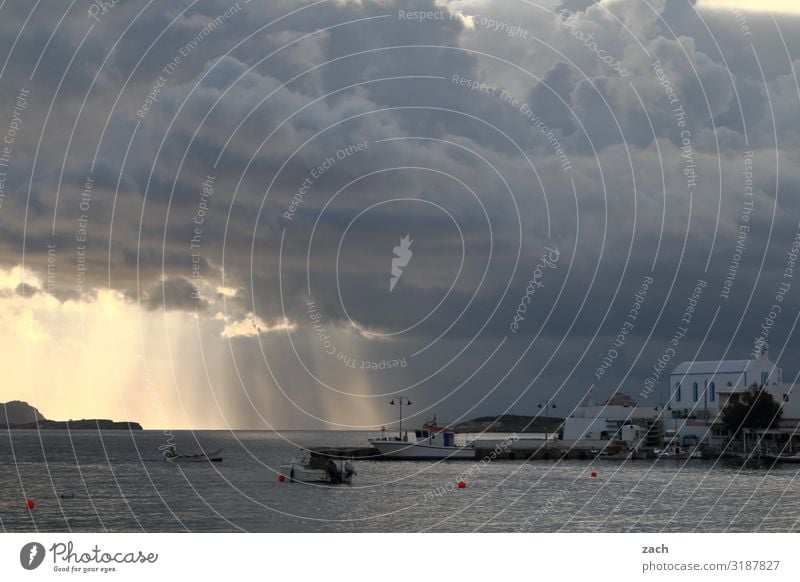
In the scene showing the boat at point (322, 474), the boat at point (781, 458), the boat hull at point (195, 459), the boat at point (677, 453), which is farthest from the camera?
the boat at point (677, 453)

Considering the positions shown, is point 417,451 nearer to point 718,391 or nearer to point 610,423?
point 610,423

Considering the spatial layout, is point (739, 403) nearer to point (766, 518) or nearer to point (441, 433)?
point (441, 433)

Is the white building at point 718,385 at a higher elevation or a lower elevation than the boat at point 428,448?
higher

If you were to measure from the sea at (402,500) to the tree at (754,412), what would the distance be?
98.9ft

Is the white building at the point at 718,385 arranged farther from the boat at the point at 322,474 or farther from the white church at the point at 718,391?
the boat at the point at 322,474

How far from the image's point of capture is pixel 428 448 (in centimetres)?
15812

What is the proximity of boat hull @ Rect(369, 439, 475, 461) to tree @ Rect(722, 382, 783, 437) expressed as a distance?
4269 cm

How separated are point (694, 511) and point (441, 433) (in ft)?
269

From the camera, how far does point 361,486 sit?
103 meters

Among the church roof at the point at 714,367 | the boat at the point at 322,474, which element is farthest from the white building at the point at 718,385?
the boat at the point at 322,474

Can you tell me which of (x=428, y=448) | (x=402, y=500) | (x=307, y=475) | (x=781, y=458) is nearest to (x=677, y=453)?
(x=781, y=458)

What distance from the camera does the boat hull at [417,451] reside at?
518 feet

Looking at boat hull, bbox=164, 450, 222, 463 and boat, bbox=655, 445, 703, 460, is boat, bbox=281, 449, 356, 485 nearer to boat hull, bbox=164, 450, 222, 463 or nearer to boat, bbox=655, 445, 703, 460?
boat hull, bbox=164, 450, 222, 463
